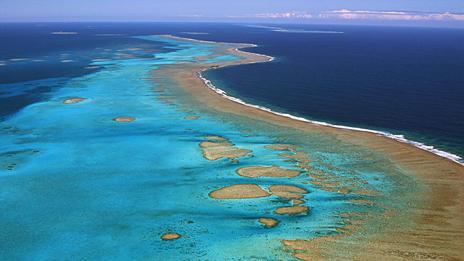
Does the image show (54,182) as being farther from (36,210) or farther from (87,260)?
(87,260)

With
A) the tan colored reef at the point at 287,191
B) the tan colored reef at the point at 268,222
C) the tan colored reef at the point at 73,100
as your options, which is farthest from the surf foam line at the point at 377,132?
the tan colored reef at the point at 73,100

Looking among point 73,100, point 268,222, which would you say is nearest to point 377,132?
point 268,222

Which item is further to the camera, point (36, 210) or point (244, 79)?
point (244, 79)

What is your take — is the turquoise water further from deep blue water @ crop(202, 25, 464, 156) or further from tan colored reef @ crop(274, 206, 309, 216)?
deep blue water @ crop(202, 25, 464, 156)

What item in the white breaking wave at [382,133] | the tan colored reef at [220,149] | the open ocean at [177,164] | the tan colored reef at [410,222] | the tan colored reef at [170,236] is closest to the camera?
the tan colored reef at [410,222]

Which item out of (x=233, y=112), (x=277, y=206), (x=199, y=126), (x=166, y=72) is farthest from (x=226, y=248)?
(x=166, y=72)

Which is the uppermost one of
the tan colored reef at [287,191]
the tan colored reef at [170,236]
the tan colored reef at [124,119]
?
the tan colored reef at [124,119]

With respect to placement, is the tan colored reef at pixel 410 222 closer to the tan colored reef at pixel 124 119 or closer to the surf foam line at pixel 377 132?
the surf foam line at pixel 377 132
